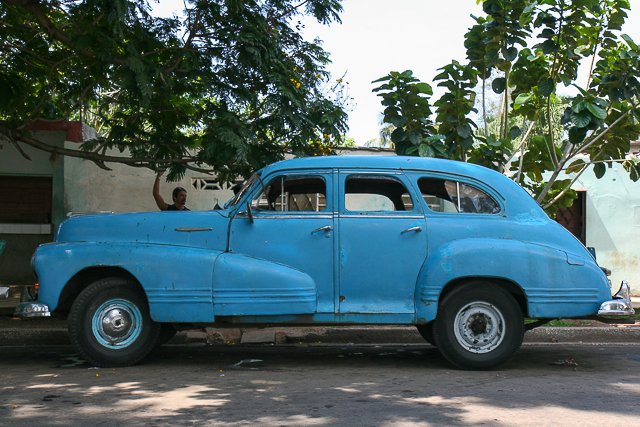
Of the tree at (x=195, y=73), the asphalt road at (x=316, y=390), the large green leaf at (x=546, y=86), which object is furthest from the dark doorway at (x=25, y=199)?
the large green leaf at (x=546, y=86)

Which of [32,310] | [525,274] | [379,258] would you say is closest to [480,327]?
[525,274]

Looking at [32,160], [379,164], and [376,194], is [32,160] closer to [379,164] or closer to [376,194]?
[376,194]

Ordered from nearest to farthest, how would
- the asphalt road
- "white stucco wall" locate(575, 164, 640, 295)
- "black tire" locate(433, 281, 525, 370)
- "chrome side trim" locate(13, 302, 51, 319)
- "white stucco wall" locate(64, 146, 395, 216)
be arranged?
the asphalt road, "chrome side trim" locate(13, 302, 51, 319), "black tire" locate(433, 281, 525, 370), "white stucco wall" locate(64, 146, 395, 216), "white stucco wall" locate(575, 164, 640, 295)

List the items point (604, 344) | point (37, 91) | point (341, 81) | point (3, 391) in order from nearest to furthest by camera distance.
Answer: point (3, 391), point (604, 344), point (37, 91), point (341, 81)

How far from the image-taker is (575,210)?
1181 cm

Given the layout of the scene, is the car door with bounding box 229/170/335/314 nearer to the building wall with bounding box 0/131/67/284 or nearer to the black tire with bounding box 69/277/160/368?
the black tire with bounding box 69/277/160/368

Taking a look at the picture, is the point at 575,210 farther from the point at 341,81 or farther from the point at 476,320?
the point at 476,320

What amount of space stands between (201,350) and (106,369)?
1.41 meters

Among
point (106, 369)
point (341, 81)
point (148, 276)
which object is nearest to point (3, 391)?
point (106, 369)

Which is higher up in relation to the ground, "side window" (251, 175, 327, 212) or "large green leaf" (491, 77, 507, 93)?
"large green leaf" (491, 77, 507, 93)

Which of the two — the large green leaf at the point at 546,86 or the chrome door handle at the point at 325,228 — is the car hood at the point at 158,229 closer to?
the chrome door handle at the point at 325,228

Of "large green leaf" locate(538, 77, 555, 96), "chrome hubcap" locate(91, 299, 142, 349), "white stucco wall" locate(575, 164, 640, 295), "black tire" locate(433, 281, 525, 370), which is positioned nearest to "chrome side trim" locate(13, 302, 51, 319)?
"chrome hubcap" locate(91, 299, 142, 349)

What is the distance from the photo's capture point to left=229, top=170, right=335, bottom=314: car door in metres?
5.04

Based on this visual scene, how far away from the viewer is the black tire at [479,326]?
509 cm
